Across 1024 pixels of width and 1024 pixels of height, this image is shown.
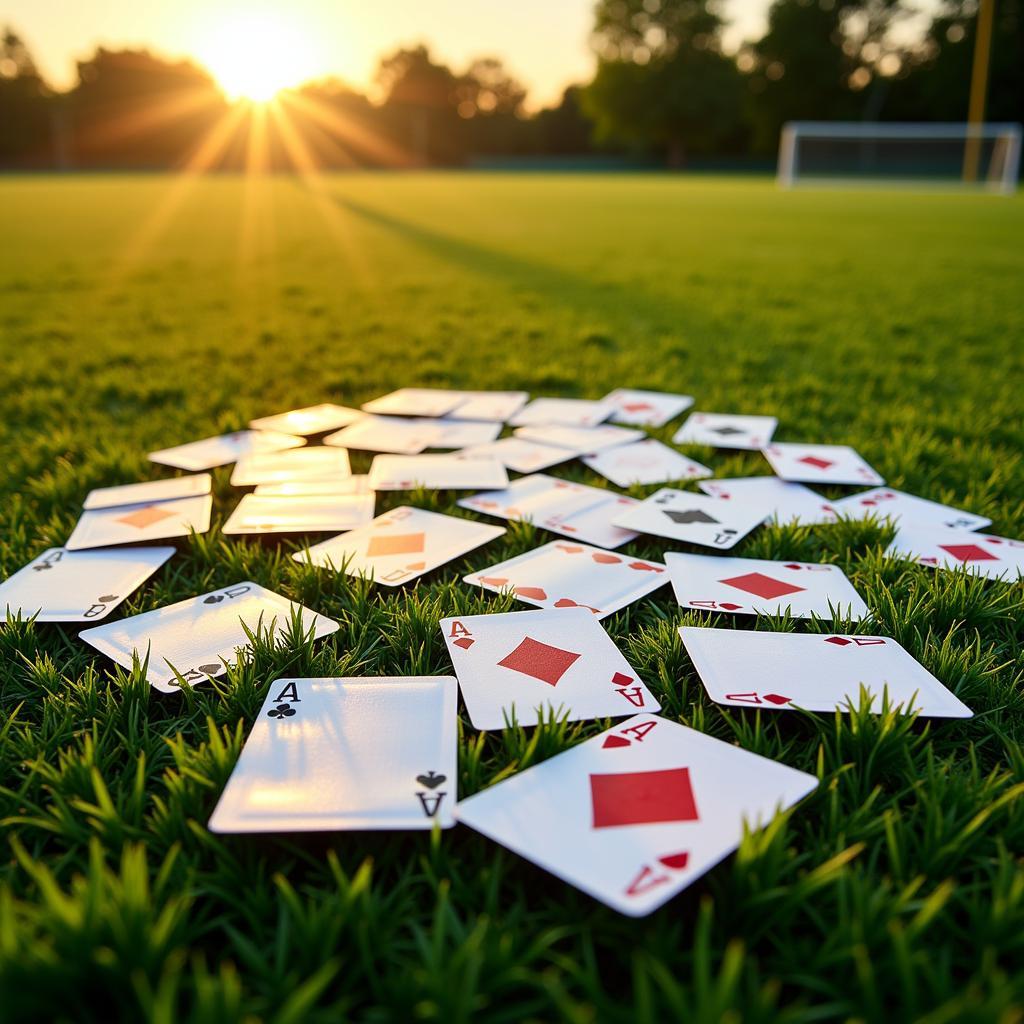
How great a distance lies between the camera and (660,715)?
148 cm

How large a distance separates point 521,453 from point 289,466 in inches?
33.0

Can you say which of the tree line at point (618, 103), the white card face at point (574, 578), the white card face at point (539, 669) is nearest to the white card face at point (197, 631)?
the white card face at point (539, 669)

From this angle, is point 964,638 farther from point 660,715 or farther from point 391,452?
point 391,452

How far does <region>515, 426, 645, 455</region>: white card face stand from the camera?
9.66 feet

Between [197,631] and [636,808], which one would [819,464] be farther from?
[197,631]

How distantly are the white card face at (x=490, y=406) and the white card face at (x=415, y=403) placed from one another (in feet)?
0.13

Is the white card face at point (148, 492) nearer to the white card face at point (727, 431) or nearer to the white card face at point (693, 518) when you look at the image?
the white card face at point (693, 518)

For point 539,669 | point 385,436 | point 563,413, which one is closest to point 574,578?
point 539,669

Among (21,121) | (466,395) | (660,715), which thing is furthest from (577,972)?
(21,121)

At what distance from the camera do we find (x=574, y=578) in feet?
6.42

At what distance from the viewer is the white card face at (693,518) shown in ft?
7.13

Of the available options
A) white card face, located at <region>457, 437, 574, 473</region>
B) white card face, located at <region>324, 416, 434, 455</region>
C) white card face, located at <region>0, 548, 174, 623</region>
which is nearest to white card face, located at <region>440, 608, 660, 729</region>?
white card face, located at <region>0, 548, 174, 623</region>

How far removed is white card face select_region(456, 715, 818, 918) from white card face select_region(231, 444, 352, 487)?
1676 millimetres

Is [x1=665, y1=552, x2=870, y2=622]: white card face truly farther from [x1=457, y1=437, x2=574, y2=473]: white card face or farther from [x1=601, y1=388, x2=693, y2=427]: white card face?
[x1=601, y1=388, x2=693, y2=427]: white card face
